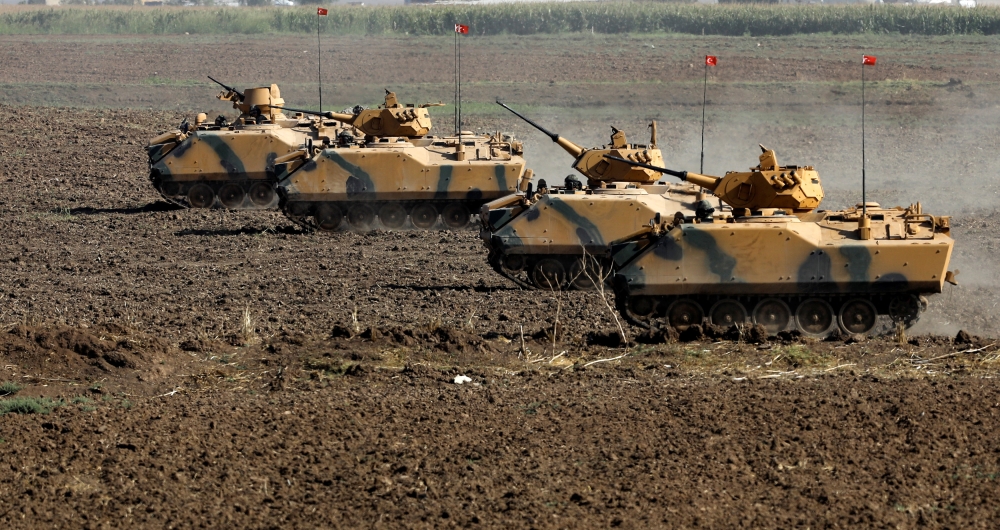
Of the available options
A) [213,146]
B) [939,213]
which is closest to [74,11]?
[213,146]

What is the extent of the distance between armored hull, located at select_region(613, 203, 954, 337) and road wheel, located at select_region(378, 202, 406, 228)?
11.4 m

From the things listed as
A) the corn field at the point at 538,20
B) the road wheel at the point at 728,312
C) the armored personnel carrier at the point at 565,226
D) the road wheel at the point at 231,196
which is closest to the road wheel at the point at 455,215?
the road wheel at the point at 231,196

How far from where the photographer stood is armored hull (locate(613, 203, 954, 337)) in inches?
753

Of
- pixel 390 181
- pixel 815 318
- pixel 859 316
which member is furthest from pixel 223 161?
pixel 859 316

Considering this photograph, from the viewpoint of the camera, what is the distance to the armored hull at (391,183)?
98.2ft

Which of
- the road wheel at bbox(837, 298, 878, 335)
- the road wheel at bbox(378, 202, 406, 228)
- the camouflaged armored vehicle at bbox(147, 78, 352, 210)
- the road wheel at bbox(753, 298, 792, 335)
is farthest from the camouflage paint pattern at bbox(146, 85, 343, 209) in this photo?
the road wheel at bbox(837, 298, 878, 335)

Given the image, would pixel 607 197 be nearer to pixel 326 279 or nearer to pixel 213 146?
pixel 326 279

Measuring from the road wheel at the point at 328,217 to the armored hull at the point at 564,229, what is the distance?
746 cm

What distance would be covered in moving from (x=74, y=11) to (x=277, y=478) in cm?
7758

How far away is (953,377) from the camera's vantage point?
15.9 m

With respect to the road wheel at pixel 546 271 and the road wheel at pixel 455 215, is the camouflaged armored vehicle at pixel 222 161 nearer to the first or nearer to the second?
the road wheel at pixel 455 215

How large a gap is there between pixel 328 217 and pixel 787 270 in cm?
1337

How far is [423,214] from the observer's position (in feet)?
100

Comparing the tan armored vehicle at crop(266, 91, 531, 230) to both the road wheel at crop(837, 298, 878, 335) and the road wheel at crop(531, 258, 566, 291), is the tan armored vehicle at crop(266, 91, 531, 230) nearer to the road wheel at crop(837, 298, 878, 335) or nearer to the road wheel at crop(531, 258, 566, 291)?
the road wheel at crop(531, 258, 566, 291)
